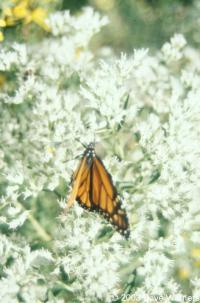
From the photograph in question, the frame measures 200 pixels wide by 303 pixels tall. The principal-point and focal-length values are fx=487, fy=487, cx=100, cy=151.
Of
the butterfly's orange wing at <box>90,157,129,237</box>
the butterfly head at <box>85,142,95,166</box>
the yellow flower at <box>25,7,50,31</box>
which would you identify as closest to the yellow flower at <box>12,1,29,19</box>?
the yellow flower at <box>25,7,50,31</box>

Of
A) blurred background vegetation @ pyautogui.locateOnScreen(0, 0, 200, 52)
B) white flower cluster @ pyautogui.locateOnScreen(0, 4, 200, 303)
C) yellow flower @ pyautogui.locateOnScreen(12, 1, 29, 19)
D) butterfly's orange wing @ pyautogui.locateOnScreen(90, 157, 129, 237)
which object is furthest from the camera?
blurred background vegetation @ pyautogui.locateOnScreen(0, 0, 200, 52)

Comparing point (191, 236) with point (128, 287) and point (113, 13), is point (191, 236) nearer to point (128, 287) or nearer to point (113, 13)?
point (128, 287)

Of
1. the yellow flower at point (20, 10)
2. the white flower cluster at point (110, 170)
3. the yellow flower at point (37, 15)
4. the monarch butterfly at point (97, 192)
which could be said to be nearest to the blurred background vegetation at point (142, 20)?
the yellow flower at point (37, 15)

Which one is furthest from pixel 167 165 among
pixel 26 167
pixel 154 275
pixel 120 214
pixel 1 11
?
pixel 1 11

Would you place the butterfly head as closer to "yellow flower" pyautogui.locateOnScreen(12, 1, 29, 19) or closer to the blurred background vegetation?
"yellow flower" pyautogui.locateOnScreen(12, 1, 29, 19)

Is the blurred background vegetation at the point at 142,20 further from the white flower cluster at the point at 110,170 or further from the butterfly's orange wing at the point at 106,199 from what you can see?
the butterfly's orange wing at the point at 106,199

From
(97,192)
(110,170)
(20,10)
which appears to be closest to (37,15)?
(20,10)

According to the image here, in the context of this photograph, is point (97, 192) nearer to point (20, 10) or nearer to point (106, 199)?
point (106, 199)
